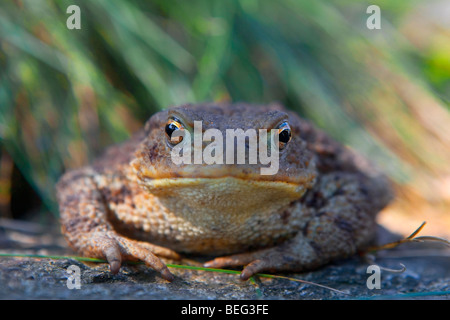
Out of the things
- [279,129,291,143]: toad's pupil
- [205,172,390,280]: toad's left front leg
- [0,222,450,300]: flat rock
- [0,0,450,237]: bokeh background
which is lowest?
[0,222,450,300]: flat rock

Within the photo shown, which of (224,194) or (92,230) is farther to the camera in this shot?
(92,230)

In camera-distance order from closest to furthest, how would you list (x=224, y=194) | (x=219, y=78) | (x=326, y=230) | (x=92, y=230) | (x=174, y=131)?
(x=224, y=194)
(x=174, y=131)
(x=92, y=230)
(x=326, y=230)
(x=219, y=78)

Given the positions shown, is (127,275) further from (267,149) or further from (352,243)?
(352,243)

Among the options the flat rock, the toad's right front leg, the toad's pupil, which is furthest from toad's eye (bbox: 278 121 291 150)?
the toad's right front leg

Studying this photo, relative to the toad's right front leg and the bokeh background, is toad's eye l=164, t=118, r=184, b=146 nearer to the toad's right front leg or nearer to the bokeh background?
the toad's right front leg

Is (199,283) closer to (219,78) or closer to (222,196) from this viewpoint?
(222,196)

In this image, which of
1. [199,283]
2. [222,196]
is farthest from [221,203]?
[199,283]
